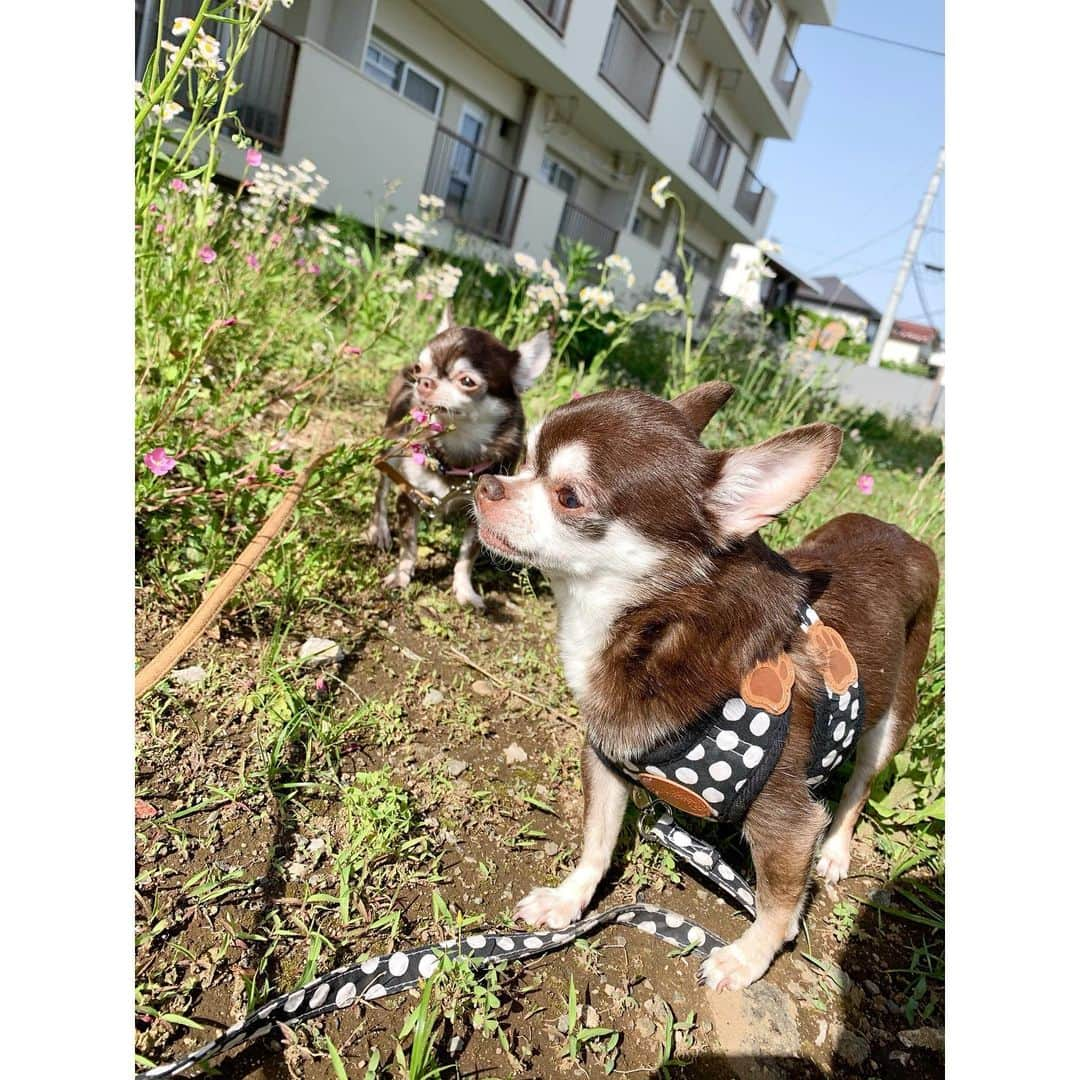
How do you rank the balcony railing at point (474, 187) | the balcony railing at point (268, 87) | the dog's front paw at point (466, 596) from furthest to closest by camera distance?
the balcony railing at point (474, 187), the balcony railing at point (268, 87), the dog's front paw at point (466, 596)

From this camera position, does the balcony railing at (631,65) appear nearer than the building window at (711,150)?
Yes

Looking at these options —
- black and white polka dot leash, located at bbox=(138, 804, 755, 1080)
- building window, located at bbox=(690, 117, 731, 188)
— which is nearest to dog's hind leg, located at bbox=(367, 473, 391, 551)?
black and white polka dot leash, located at bbox=(138, 804, 755, 1080)

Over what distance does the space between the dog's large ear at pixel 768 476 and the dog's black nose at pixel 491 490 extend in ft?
1.72

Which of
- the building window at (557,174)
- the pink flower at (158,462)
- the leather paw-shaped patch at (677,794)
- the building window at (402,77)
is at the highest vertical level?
the building window at (557,174)

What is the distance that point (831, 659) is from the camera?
192 cm

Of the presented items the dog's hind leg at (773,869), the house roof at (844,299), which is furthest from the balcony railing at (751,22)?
the house roof at (844,299)

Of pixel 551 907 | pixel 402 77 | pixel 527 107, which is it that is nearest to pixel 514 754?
pixel 551 907

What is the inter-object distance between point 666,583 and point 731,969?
104cm

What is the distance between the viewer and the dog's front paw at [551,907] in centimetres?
197

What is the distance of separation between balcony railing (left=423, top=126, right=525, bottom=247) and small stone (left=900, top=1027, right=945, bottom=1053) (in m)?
13.9

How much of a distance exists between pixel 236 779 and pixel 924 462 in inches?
530

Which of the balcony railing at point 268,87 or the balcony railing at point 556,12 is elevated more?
the balcony railing at point 556,12

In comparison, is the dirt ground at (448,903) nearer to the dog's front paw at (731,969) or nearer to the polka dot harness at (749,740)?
the dog's front paw at (731,969)

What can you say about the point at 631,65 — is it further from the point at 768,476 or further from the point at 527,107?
the point at 768,476
